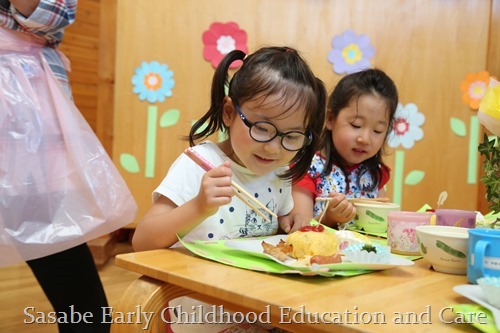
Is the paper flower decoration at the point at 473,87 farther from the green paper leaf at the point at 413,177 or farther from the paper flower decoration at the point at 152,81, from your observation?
the paper flower decoration at the point at 152,81

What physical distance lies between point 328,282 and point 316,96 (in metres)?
0.45

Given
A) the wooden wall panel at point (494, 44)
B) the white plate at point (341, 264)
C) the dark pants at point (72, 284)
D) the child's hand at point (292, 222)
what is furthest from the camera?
the wooden wall panel at point (494, 44)

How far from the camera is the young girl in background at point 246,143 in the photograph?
80 cm

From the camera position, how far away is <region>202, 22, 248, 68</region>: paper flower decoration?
2.21m

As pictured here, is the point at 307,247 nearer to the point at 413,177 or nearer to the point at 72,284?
the point at 72,284

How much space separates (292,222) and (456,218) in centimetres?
32

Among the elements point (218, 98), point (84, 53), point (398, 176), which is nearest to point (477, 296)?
point (218, 98)

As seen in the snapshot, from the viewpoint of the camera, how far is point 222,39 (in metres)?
2.22

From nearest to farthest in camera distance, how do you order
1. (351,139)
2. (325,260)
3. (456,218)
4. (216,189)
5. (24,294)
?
(325,260) → (216,189) → (456,218) → (351,139) → (24,294)

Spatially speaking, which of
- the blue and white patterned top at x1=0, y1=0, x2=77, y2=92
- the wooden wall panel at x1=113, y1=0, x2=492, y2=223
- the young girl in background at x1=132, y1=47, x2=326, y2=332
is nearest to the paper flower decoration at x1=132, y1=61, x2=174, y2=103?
the wooden wall panel at x1=113, y1=0, x2=492, y2=223

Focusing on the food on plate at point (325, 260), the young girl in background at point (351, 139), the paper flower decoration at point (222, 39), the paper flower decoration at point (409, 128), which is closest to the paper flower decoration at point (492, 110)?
the food on plate at point (325, 260)

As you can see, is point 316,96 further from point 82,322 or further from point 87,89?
point 87,89

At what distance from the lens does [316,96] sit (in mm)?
926

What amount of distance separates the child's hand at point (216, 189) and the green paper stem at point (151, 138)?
1.56 meters
